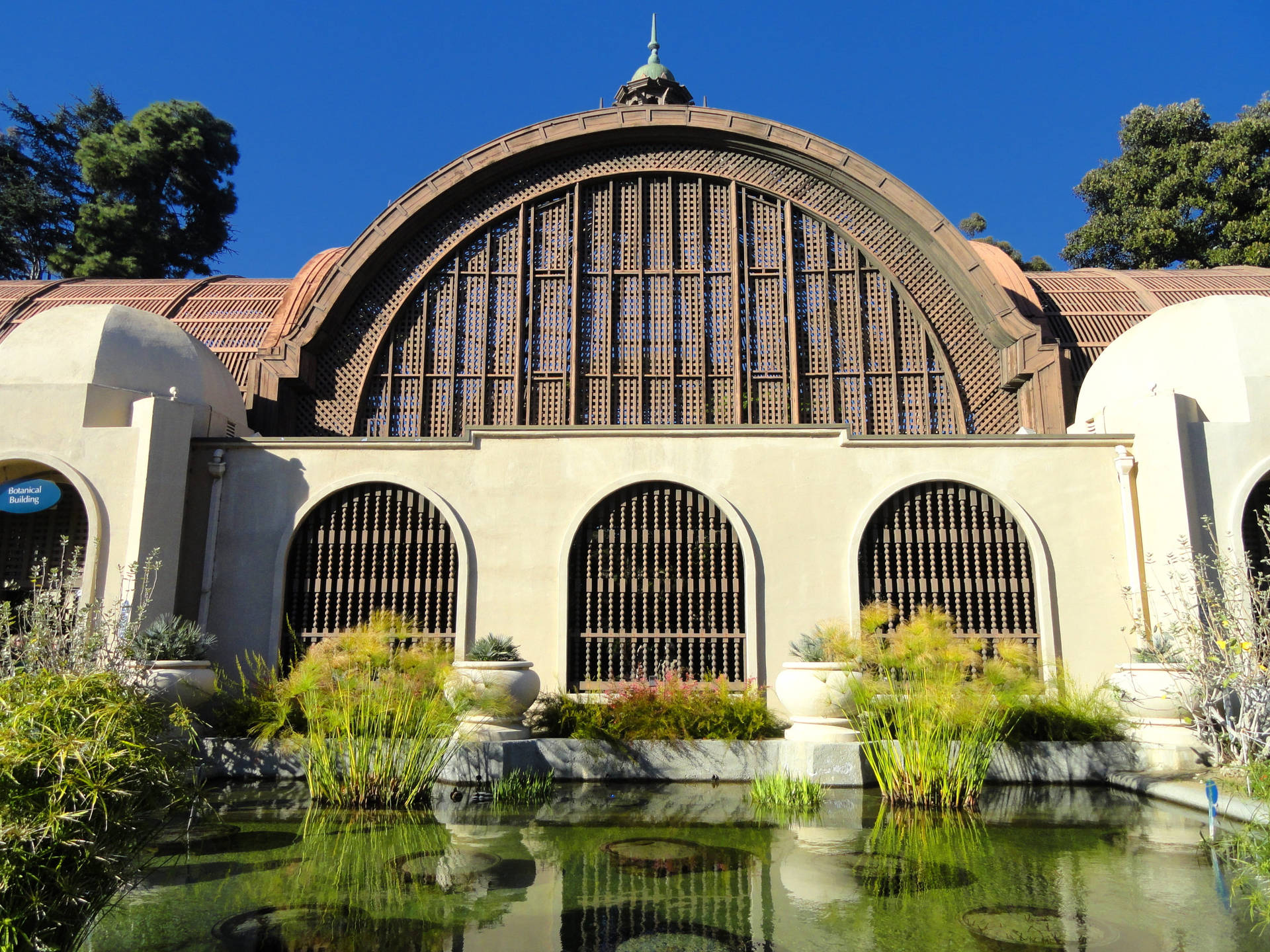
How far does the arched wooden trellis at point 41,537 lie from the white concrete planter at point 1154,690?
435 inches

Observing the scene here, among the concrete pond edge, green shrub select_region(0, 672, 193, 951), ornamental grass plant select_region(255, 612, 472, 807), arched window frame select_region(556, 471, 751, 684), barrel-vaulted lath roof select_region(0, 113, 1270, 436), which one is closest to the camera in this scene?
green shrub select_region(0, 672, 193, 951)

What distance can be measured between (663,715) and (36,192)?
29226 mm

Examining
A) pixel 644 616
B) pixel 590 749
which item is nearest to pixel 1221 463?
pixel 644 616

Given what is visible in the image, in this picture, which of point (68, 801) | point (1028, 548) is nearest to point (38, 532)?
point (68, 801)

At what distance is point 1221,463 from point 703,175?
26.5 ft

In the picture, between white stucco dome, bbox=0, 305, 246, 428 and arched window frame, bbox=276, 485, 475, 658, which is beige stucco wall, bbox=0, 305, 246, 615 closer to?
A: white stucco dome, bbox=0, 305, 246, 428

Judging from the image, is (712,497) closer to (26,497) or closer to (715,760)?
(715,760)

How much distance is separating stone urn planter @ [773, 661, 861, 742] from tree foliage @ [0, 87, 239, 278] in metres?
25.2

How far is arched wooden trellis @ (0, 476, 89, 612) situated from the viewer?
10344 millimetres

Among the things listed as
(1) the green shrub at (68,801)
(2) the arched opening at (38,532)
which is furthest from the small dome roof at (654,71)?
(1) the green shrub at (68,801)

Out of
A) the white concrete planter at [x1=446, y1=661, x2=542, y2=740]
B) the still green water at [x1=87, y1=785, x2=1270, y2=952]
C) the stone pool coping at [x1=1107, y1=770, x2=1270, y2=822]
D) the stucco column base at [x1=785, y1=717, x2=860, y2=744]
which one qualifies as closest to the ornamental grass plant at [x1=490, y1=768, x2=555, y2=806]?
the still green water at [x1=87, y1=785, x2=1270, y2=952]

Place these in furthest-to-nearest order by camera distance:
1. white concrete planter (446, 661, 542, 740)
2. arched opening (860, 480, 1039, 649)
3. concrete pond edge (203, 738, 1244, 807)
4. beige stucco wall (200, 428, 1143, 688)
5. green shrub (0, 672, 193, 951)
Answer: arched opening (860, 480, 1039, 649) < beige stucco wall (200, 428, 1143, 688) < concrete pond edge (203, 738, 1244, 807) < white concrete planter (446, 661, 542, 740) < green shrub (0, 672, 193, 951)

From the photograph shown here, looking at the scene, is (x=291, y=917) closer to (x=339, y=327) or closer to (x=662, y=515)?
(x=662, y=515)

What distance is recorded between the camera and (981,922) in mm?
3799
